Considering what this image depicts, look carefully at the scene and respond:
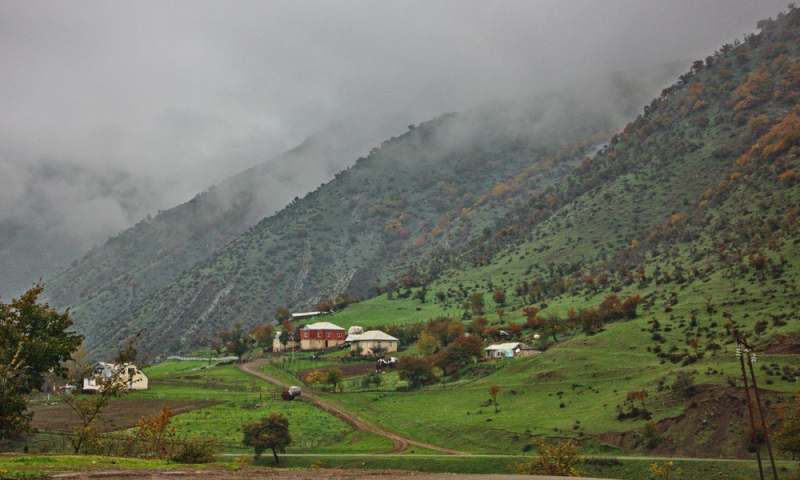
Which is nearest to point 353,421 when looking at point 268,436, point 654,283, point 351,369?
Result: point 268,436

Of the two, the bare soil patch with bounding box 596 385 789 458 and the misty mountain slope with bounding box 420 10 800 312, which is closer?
the bare soil patch with bounding box 596 385 789 458

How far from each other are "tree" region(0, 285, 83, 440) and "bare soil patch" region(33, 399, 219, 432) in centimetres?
2130

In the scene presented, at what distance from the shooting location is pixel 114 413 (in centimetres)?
6450

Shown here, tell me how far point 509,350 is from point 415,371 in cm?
1396

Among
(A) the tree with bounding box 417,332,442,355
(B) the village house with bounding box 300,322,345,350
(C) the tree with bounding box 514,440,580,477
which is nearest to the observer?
(C) the tree with bounding box 514,440,580,477

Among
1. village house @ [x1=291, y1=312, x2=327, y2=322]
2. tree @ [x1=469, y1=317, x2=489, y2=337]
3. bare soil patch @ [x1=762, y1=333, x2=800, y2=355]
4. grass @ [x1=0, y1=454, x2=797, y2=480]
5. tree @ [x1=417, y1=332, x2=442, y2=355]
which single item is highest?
village house @ [x1=291, y1=312, x2=327, y2=322]

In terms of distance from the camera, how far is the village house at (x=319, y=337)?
119188 mm

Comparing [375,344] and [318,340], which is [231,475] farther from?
[318,340]

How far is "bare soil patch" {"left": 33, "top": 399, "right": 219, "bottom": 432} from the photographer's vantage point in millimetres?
54938

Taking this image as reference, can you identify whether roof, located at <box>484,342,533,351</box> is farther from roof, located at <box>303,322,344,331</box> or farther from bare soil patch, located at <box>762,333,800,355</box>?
roof, located at <box>303,322,344,331</box>

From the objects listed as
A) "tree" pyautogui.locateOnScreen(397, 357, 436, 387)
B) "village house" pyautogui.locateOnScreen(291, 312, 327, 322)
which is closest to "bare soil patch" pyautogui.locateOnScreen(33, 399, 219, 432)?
"tree" pyautogui.locateOnScreen(397, 357, 436, 387)

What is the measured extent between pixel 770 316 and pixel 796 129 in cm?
6577

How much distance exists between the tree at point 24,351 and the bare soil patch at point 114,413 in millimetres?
21304

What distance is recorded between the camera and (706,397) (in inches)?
1845
